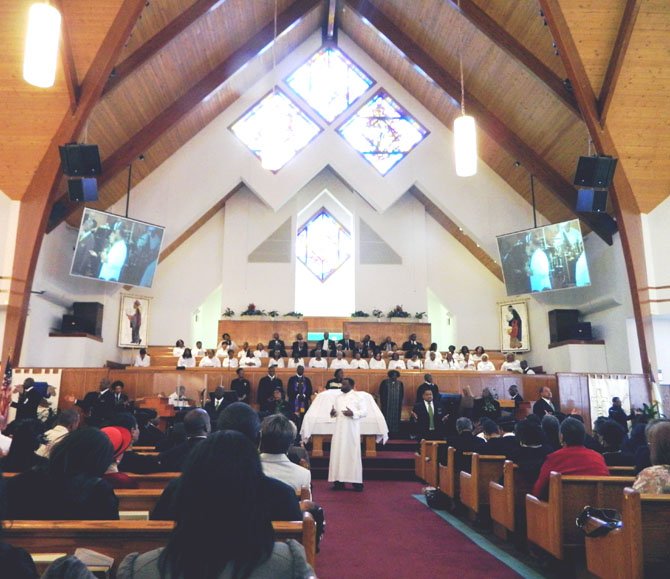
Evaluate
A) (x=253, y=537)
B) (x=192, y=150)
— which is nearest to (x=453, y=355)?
(x=192, y=150)

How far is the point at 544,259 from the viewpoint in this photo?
1302 cm

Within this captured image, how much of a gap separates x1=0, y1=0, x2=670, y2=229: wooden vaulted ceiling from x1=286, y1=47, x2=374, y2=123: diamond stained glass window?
882 millimetres

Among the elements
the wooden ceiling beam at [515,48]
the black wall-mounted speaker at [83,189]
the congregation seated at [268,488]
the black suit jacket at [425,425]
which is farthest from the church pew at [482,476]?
the black wall-mounted speaker at [83,189]

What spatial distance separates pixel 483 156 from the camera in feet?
48.8

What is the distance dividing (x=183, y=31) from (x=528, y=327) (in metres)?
10.6

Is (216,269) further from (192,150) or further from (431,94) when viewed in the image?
(431,94)

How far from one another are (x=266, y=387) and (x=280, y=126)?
7.94 m

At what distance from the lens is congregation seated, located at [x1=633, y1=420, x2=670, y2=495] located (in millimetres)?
3010

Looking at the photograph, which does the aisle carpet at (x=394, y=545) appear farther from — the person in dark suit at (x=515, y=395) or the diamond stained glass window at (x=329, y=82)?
the diamond stained glass window at (x=329, y=82)

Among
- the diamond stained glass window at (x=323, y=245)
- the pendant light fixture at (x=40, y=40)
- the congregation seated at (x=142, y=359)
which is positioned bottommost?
the congregation seated at (x=142, y=359)

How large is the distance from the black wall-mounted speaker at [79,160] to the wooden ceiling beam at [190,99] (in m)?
2.50

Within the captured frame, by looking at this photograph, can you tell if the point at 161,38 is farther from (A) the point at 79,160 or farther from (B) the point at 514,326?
(B) the point at 514,326

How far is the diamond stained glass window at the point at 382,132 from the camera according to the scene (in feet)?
52.7

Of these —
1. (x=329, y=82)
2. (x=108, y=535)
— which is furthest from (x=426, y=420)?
(x=329, y=82)
